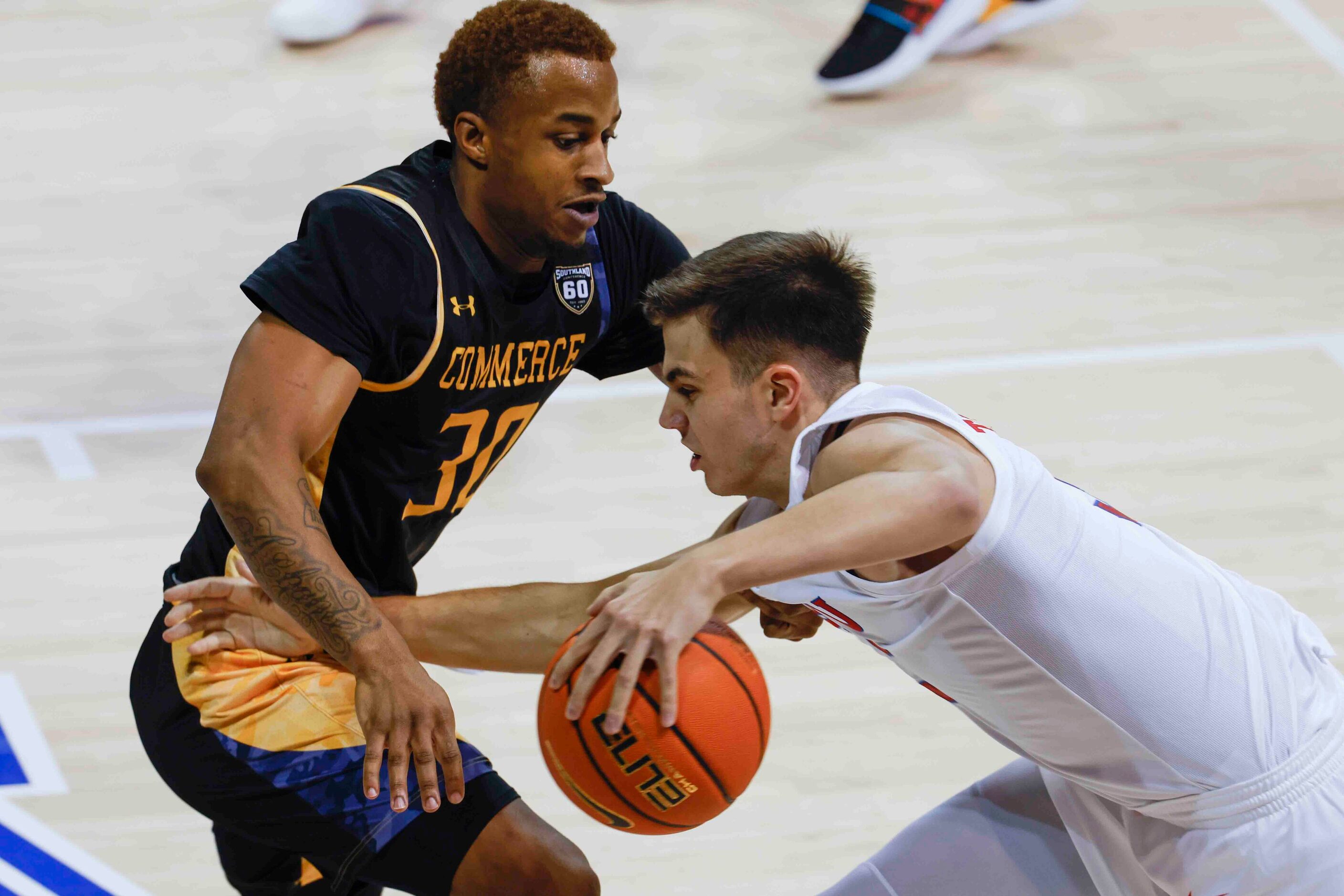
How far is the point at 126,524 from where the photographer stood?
204 inches

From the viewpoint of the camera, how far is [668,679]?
7.30ft

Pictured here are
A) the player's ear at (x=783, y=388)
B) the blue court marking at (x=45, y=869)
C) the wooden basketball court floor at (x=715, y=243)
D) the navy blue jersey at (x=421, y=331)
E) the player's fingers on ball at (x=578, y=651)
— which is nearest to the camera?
the player's fingers on ball at (x=578, y=651)

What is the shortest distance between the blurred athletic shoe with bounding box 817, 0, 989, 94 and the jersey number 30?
4.77 metres

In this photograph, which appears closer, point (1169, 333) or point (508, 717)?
point (508, 717)

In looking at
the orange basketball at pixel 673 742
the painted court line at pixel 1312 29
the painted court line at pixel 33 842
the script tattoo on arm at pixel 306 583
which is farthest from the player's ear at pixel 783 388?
the painted court line at pixel 1312 29

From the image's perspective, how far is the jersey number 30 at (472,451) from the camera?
3.22 m

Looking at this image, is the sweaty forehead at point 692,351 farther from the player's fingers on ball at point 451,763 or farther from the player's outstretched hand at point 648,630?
the player's fingers on ball at point 451,763

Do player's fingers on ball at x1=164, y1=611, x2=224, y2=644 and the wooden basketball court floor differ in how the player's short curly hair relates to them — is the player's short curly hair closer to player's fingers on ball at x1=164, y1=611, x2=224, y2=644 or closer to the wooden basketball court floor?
player's fingers on ball at x1=164, y1=611, x2=224, y2=644

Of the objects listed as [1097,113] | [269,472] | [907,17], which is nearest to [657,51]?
[907,17]

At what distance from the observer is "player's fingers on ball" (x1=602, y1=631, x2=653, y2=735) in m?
2.20

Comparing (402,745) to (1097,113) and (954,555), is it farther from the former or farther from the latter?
(1097,113)

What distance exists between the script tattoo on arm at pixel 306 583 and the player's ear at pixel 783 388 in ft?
2.69

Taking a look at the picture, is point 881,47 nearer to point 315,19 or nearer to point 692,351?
point 315,19

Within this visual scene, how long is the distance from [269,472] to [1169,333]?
4425 millimetres
